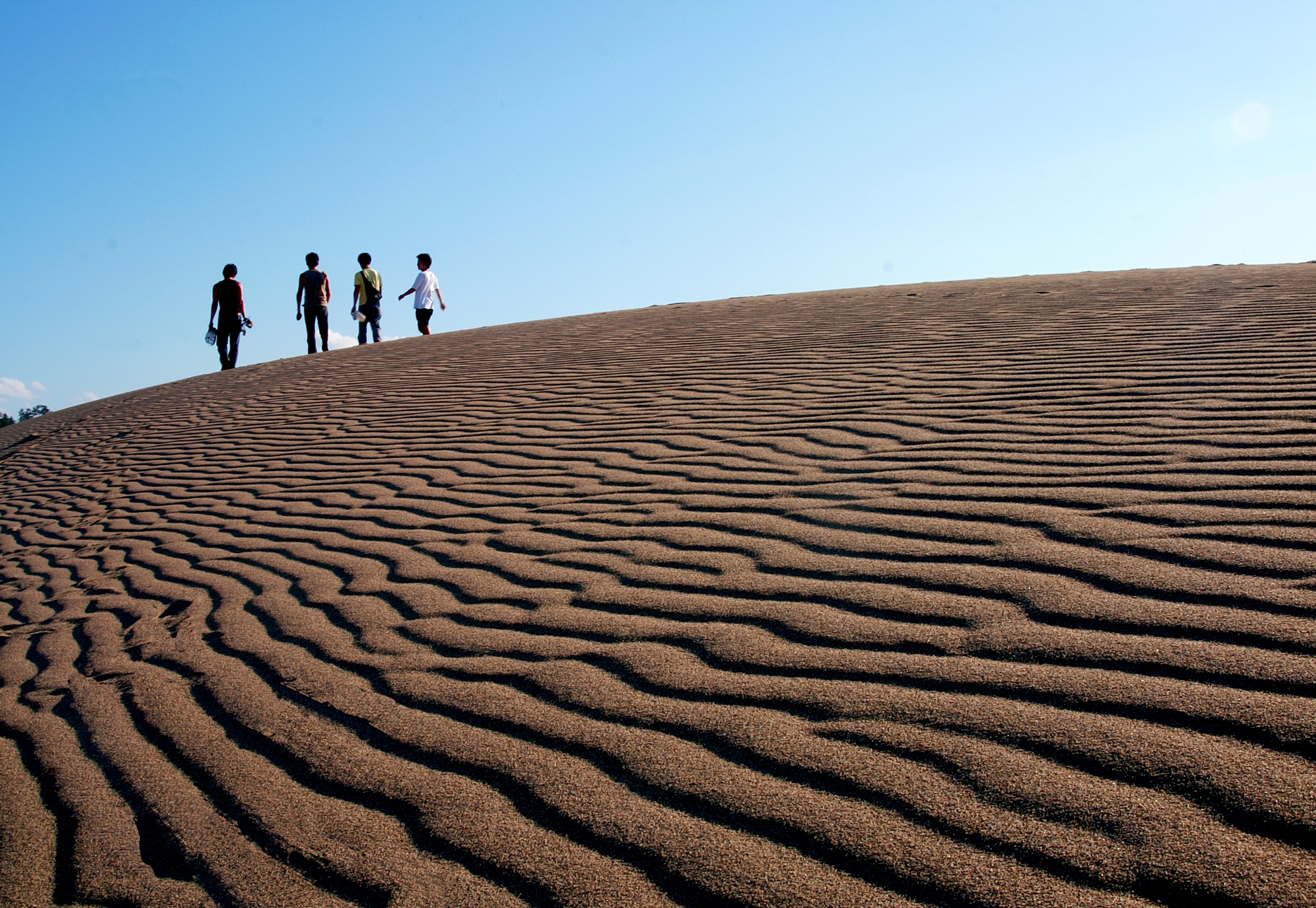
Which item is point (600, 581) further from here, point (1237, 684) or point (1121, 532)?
point (1237, 684)

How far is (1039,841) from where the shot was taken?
1.67 m

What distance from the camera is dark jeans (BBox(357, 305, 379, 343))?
46.6 feet

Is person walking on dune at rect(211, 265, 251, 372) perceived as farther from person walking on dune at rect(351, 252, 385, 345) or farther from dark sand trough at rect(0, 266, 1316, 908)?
dark sand trough at rect(0, 266, 1316, 908)

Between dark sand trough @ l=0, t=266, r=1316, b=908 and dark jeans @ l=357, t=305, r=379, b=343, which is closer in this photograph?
dark sand trough @ l=0, t=266, r=1316, b=908

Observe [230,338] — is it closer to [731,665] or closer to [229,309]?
[229,309]

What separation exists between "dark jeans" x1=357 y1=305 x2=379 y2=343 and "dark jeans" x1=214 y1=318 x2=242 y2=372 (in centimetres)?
190

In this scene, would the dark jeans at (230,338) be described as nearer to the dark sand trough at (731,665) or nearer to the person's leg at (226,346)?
the person's leg at (226,346)

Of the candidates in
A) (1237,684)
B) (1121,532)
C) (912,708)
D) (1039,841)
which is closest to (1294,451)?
(1121,532)

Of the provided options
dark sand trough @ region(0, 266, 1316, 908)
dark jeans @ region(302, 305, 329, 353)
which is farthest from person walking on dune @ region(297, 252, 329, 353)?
dark sand trough @ region(0, 266, 1316, 908)

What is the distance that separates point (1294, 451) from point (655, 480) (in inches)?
104

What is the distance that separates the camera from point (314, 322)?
13656mm

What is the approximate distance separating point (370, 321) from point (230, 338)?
2116 mm

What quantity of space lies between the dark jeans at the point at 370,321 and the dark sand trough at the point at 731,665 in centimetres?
891

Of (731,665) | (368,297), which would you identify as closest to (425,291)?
(368,297)
